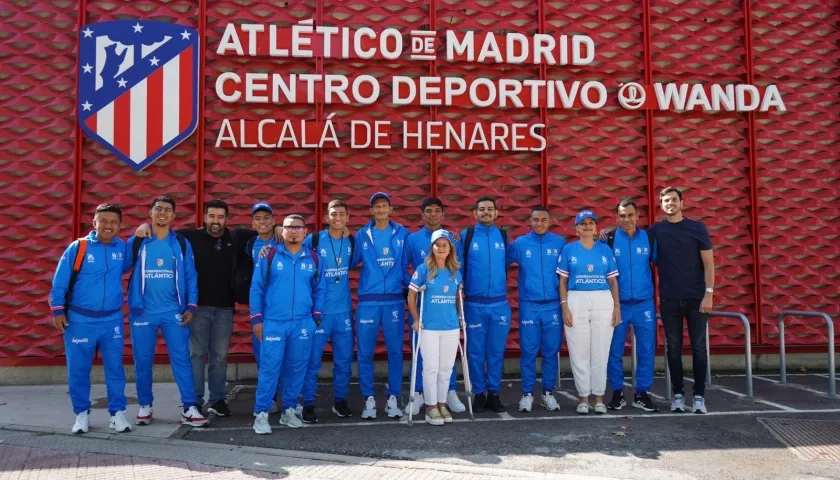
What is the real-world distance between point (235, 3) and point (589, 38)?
5.16 m

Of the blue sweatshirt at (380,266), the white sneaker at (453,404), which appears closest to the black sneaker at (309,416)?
the blue sweatshirt at (380,266)

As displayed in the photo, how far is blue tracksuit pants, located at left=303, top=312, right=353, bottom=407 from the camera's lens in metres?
6.06

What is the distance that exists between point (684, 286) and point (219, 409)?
498 centimetres

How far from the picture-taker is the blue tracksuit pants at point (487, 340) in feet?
21.0

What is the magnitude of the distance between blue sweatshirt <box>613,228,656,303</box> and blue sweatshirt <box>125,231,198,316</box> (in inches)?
174

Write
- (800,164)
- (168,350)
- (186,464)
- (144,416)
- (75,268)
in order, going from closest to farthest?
1. (186,464)
2. (75,268)
3. (168,350)
4. (144,416)
5. (800,164)

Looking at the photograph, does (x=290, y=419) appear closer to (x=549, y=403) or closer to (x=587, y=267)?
(x=549, y=403)

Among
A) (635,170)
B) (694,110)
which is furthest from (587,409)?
(694,110)

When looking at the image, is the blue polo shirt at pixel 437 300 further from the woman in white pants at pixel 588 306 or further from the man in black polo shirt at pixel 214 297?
the man in black polo shirt at pixel 214 297

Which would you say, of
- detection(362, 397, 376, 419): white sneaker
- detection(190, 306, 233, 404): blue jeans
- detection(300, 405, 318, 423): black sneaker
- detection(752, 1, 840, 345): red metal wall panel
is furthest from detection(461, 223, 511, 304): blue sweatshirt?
detection(752, 1, 840, 345): red metal wall panel

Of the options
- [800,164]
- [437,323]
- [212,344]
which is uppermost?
[800,164]

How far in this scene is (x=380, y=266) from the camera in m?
6.26

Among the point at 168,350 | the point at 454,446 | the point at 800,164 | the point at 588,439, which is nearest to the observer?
the point at 454,446

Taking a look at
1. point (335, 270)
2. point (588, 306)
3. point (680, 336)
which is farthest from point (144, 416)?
point (680, 336)
